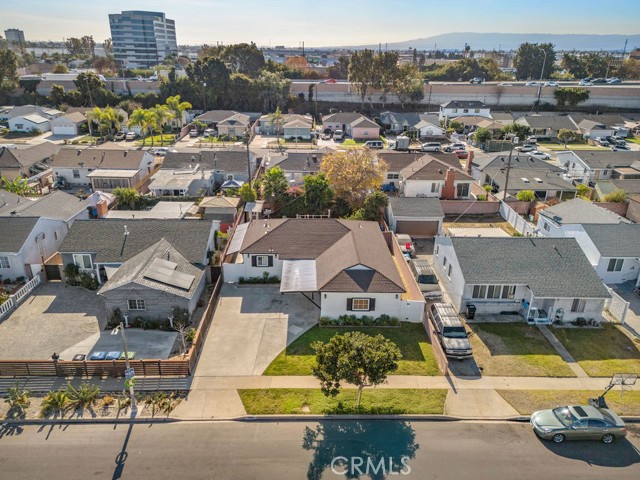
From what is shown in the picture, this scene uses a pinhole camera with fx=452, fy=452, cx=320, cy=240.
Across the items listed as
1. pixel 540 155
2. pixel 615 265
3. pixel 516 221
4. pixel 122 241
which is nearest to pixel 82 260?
pixel 122 241

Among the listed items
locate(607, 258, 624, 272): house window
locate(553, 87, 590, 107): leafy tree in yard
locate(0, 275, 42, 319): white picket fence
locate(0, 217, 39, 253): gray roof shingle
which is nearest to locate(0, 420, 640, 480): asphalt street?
locate(0, 275, 42, 319): white picket fence

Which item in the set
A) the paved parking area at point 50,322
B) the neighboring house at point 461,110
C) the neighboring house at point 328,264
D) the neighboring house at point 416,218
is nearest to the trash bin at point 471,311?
the neighboring house at point 328,264

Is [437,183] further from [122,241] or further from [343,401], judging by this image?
[343,401]

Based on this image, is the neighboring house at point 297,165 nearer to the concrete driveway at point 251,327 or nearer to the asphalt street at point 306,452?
the concrete driveway at point 251,327

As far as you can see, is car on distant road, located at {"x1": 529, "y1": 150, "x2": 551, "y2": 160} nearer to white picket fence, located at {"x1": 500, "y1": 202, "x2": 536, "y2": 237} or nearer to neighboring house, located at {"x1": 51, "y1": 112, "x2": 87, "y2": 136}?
white picket fence, located at {"x1": 500, "y1": 202, "x2": 536, "y2": 237}

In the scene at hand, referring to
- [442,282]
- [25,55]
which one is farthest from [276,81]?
[25,55]

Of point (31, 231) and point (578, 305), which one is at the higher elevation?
point (31, 231)
